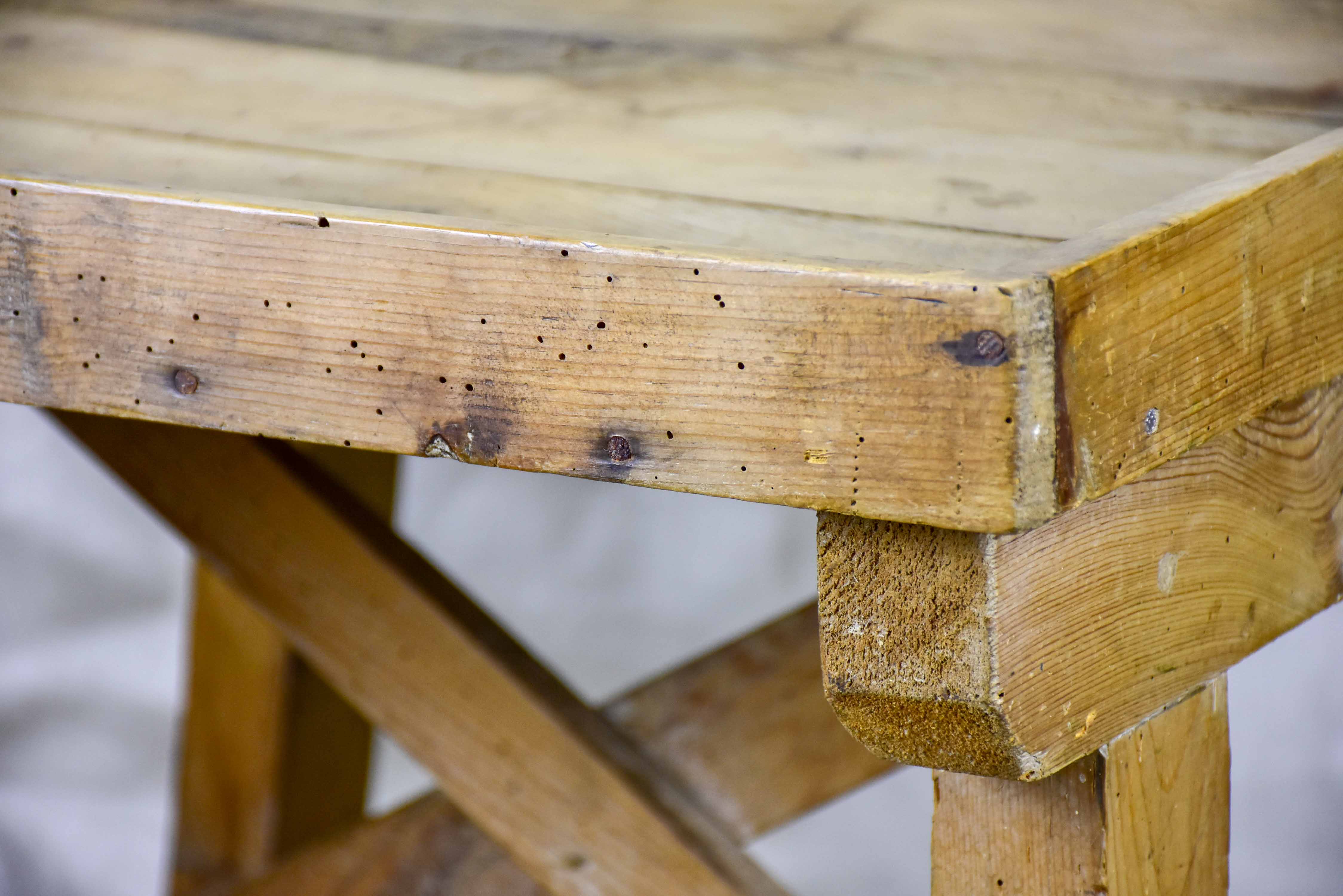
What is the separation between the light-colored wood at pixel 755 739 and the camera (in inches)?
42.8

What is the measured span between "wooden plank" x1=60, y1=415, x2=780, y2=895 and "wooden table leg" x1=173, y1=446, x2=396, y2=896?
0.87 ft

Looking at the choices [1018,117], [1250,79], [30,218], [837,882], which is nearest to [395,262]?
[30,218]

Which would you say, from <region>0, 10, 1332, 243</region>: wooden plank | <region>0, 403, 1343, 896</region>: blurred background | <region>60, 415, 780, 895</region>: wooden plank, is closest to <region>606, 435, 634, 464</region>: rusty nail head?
<region>0, 10, 1332, 243</region>: wooden plank

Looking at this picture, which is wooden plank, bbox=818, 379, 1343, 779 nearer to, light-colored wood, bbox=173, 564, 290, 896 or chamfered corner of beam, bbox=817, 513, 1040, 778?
chamfered corner of beam, bbox=817, 513, 1040, 778

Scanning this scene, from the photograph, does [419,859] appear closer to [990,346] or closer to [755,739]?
[755,739]

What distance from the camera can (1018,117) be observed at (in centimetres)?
64

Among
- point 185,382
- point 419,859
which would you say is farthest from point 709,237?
point 419,859

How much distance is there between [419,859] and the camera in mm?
1137

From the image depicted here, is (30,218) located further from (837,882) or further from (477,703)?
(837,882)

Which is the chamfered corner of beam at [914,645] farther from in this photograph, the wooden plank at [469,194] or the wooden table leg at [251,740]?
the wooden table leg at [251,740]

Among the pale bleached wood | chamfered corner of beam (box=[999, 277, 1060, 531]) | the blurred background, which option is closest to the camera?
chamfered corner of beam (box=[999, 277, 1060, 531])

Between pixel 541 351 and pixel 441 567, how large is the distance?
4.50ft

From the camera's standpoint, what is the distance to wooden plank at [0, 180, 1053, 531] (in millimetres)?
430

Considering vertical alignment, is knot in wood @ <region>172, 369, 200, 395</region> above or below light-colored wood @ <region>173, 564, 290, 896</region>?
above
